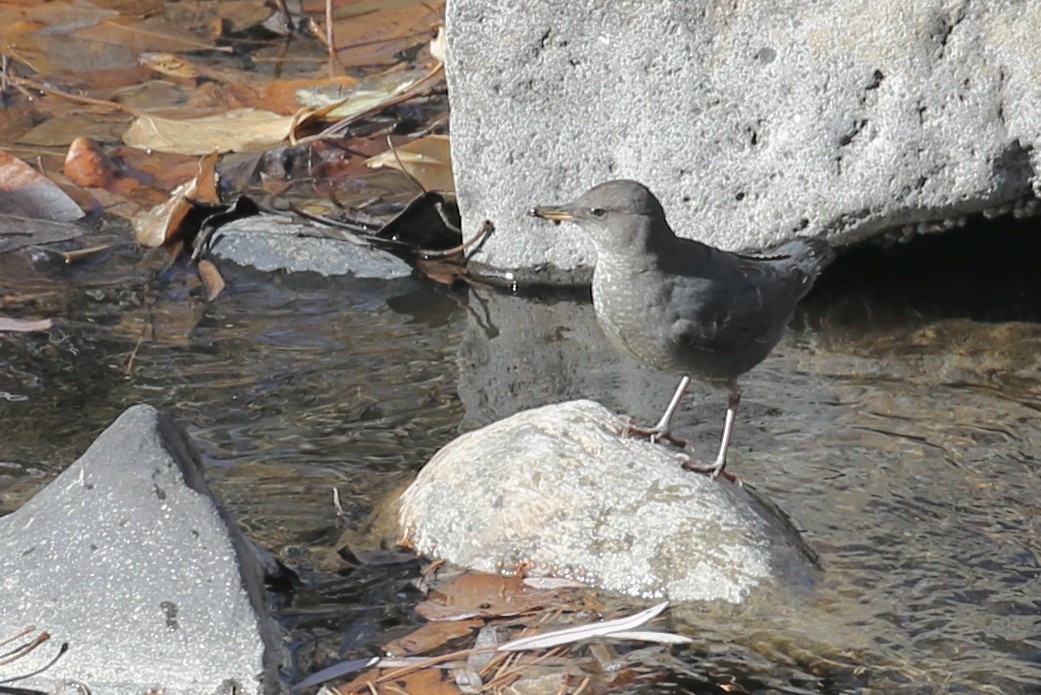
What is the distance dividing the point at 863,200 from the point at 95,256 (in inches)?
134

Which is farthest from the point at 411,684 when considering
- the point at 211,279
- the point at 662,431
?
the point at 211,279

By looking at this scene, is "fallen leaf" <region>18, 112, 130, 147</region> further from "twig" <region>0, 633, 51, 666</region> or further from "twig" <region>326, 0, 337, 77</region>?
"twig" <region>0, 633, 51, 666</region>

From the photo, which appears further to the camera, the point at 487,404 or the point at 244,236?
the point at 244,236

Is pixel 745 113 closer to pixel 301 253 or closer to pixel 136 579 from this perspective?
pixel 301 253

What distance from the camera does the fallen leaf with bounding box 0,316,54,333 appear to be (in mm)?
6137

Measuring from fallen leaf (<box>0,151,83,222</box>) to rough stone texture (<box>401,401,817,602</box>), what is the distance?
3403mm

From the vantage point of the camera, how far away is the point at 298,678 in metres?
3.85

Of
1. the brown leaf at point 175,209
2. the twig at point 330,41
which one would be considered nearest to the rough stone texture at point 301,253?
the brown leaf at point 175,209

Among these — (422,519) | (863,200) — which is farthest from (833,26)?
(422,519)

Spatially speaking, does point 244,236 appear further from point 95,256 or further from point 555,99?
point 555,99

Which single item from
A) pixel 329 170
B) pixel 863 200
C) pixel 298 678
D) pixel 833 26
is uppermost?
pixel 833 26

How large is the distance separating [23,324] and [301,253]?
125 cm

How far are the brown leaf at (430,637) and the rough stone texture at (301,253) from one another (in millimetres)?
2857

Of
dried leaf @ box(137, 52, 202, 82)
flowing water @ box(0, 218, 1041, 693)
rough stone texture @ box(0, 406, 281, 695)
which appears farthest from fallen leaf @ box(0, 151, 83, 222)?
rough stone texture @ box(0, 406, 281, 695)
